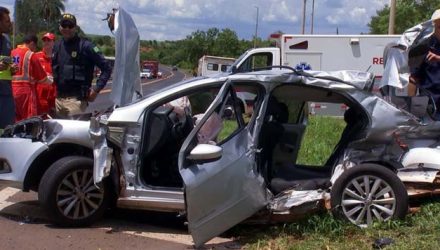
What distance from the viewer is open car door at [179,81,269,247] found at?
529cm

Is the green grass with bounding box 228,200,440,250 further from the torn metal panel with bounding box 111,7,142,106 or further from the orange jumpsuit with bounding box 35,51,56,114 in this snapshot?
the orange jumpsuit with bounding box 35,51,56,114

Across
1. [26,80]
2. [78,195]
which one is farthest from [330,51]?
[78,195]

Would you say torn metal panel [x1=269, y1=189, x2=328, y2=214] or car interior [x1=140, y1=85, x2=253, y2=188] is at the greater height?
car interior [x1=140, y1=85, x2=253, y2=188]

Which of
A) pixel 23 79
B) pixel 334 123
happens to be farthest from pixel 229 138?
pixel 334 123

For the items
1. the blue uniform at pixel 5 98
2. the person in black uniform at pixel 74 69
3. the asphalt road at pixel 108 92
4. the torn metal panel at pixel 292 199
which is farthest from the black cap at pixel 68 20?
the torn metal panel at pixel 292 199

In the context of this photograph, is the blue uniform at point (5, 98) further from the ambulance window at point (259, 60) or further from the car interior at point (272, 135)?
the ambulance window at point (259, 60)

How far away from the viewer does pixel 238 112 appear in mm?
5895

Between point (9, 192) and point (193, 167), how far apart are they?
3.26m

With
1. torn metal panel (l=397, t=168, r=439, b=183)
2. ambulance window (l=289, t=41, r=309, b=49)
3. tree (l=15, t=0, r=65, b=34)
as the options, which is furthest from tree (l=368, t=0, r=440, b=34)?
tree (l=15, t=0, r=65, b=34)

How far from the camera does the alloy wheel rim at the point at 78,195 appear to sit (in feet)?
19.8

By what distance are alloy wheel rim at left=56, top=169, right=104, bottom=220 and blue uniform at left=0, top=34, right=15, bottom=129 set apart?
2.42 metres

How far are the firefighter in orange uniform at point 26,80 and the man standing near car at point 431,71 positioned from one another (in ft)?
16.0

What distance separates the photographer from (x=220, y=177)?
17.8 ft

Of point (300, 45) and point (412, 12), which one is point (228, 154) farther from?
point (412, 12)
